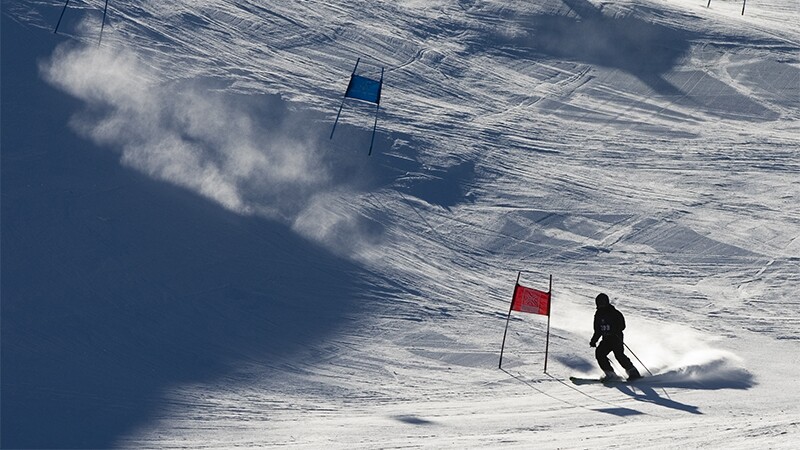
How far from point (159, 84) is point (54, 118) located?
6.84ft

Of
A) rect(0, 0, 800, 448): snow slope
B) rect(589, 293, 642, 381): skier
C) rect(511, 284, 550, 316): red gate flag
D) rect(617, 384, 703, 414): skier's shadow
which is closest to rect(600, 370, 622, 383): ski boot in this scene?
rect(589, 293, 642, 381): skier

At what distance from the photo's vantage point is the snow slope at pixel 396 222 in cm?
1245

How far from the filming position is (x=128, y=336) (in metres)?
13.7

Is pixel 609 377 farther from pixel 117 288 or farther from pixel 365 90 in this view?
pixel 365 90

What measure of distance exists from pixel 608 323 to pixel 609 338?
0.16 meters

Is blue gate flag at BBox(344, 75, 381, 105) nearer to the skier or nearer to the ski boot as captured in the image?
the skier

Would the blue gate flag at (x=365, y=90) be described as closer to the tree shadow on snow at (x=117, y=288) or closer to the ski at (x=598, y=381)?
the tree shadow on snow at (x=117, y=288)

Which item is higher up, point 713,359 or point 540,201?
point 540,201

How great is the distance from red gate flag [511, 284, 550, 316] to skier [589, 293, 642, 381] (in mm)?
651

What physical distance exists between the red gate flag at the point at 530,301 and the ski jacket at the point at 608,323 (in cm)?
63

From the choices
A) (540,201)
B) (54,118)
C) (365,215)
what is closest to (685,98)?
(540,201)

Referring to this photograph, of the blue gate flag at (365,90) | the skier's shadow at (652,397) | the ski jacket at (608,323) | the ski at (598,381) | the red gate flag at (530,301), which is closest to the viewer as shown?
the skier's shadow at (652,397)

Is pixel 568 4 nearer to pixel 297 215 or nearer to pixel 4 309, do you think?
pixel 297 215

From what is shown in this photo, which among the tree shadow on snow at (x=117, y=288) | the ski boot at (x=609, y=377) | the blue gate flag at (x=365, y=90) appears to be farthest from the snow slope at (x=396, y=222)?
the blue gate flag at (x=365, y=90)
